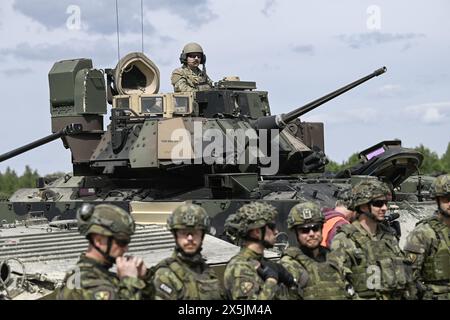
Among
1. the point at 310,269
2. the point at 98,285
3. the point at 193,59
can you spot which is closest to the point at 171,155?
the point at 193,59

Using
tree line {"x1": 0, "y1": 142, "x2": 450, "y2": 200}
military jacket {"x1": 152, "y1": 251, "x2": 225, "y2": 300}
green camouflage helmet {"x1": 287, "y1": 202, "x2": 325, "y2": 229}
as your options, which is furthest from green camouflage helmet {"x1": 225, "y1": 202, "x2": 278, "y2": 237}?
tree line {"x1": 0, "y1": 142, "x2": 450, "y2": 200}

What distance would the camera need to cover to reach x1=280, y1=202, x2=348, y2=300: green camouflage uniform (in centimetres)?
775

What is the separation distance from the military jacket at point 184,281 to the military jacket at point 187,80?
26.9 feet

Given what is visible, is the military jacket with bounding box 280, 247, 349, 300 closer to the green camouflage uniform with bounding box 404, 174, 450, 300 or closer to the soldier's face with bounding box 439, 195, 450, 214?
the green camouflage uniform with bounding box 404, 174, 450, 300

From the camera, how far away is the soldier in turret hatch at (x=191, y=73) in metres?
15.2

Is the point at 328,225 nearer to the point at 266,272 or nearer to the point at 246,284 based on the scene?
the point at 266,272

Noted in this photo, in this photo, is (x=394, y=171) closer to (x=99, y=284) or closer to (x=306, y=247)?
(x=306, y=247)

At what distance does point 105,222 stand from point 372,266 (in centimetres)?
284

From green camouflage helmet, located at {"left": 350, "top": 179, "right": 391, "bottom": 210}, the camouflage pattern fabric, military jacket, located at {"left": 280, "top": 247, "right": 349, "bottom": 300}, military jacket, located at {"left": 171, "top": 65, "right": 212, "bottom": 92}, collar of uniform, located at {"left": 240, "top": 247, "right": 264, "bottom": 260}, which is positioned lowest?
military jacket, located at {"left": 280, "top": 247, "right": 349, "bottom": 300}

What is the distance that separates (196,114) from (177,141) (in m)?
1.15

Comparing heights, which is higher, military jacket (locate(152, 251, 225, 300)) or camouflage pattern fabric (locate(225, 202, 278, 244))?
camouflage pattern fabric (locate(225, 202, 278, 244))

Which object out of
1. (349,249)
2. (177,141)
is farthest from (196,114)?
(349,249)
